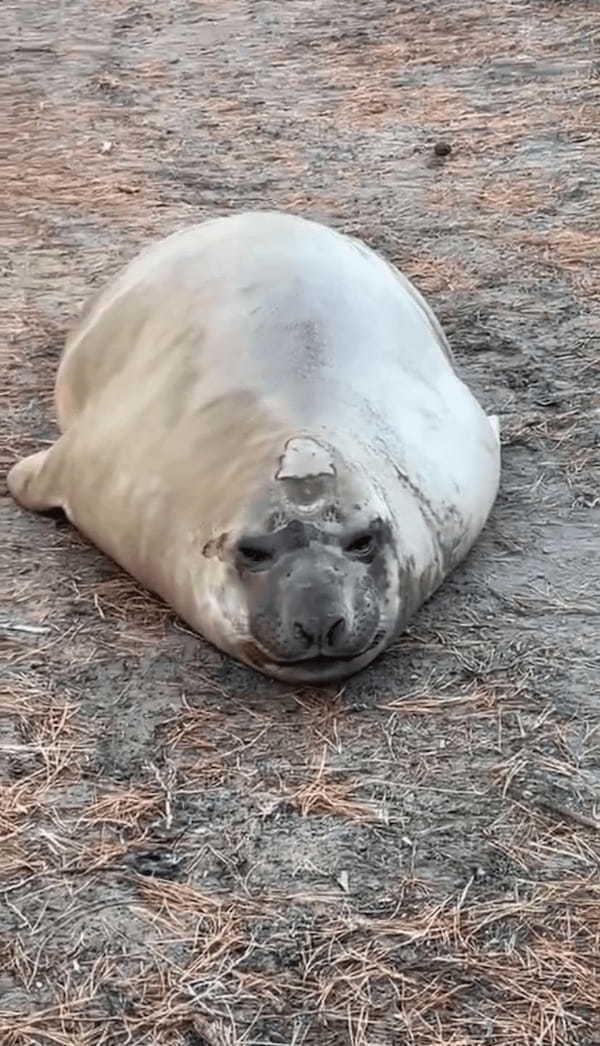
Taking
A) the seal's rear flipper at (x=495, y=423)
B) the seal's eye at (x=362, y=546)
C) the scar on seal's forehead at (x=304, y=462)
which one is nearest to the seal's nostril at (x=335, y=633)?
the seal's eye at (x=362, y=546)

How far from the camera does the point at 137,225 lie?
6547mm

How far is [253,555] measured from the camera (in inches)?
152

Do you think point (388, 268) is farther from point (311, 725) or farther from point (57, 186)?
point (57, 186)

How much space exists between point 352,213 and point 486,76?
1.59 meters

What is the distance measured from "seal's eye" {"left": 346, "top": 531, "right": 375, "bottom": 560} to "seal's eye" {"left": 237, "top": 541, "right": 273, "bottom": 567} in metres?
0.19

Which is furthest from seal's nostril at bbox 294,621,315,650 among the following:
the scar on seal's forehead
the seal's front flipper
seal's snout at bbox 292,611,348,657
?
the seal's front flipper

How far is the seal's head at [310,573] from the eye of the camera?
3783 millimetres

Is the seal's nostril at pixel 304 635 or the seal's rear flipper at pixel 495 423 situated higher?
the seal's nostril at pixel 304 635

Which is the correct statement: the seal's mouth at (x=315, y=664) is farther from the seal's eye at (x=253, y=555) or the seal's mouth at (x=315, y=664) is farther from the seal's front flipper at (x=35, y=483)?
the seal's front flipper at (x=35, y=483)

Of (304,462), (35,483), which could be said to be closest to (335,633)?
(304,462)

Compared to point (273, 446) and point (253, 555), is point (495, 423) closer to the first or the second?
point (273, 446)

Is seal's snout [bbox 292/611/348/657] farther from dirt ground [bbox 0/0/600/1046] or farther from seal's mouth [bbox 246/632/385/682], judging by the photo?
dirt ground [bbox 0/0/600/1046]

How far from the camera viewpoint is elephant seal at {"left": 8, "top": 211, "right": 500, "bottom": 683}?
3855mm

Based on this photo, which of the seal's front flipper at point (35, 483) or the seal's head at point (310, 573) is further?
the seal's front flipper at point (35, 483)
